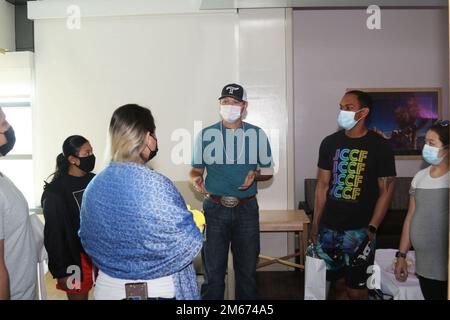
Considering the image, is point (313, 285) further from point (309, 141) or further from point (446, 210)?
point (309, 141)

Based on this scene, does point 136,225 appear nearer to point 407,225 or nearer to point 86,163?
point 86,163

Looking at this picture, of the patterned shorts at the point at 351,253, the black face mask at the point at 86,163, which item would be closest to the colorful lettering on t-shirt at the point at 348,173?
the patterned shorts at the point at 351,253

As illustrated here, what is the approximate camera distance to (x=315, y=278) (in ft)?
9.27

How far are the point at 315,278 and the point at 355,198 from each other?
59 cm

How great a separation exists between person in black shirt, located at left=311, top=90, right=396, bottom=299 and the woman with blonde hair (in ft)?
3.99

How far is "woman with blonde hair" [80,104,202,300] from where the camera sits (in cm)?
159

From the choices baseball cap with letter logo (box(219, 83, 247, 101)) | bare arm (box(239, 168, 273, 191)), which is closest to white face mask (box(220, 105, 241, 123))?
baseball cap with letter logo (box(219, 83, 247, 101))

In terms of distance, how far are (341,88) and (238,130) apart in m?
2.43

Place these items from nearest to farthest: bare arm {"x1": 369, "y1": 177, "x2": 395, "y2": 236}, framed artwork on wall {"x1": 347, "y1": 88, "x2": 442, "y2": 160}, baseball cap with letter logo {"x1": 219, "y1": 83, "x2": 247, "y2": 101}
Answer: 1. bare arm {"x1": 369, "y1": 177, "x2": 395, "y2": 236}
2. baseball cap with letter logo {"x1": 219, "y1": 83, "x2": 247, "y2": 101}
3. framed artwork on wall {"x1": 347, "y1": 88, "x2": 442, "y2": 160}

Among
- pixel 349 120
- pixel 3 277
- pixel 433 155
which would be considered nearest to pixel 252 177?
pixel 349 120

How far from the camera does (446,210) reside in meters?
2.03

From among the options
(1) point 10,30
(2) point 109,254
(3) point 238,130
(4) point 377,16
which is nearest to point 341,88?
(4) point 377,16

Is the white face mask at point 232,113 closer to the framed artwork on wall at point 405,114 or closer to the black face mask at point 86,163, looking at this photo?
the black face mask at point 86,163

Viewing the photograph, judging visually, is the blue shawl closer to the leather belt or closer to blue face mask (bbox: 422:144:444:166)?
the leather belt
